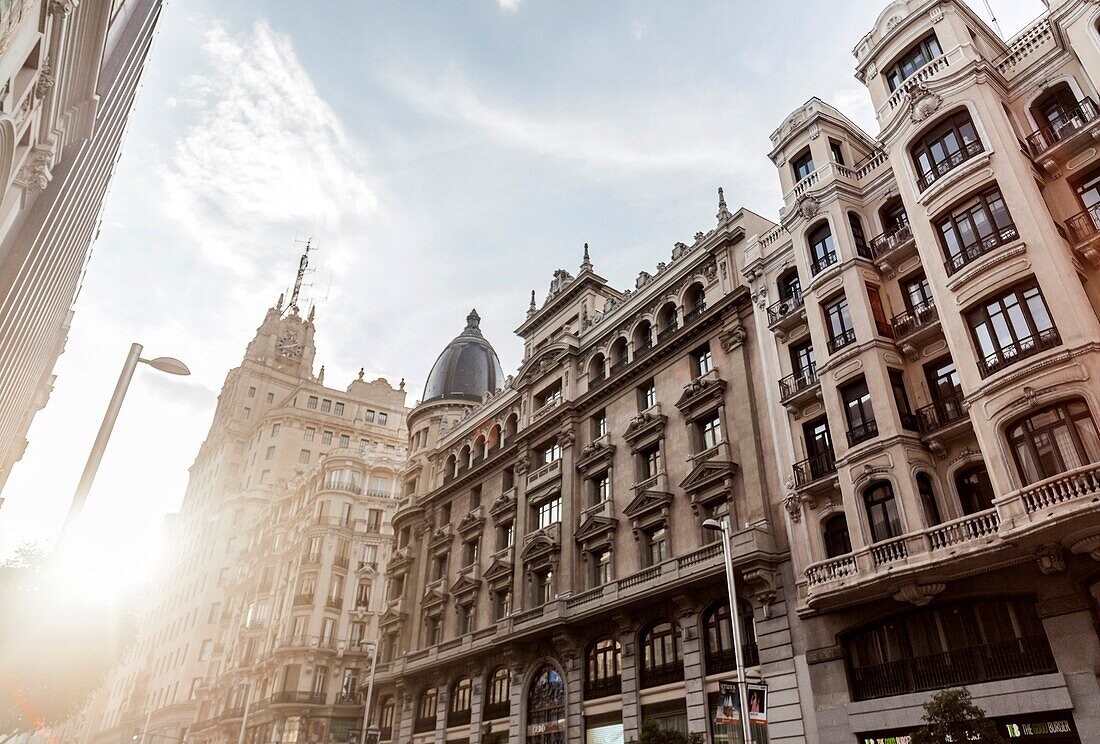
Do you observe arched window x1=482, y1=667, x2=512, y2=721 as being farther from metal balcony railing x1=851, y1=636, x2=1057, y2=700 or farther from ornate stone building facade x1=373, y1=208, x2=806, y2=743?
metal balcony railing x1=851, y1=636, x2=1057, y2=700

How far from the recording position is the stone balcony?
1764cm

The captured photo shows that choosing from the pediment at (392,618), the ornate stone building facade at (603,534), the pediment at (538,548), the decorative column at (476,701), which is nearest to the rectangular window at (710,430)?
the ornate stone building facade at (603,534)

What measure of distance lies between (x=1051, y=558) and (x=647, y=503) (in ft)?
55.1

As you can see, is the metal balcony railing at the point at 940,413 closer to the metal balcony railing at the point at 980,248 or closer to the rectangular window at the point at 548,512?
the metal balcony railing at the point at 980,248

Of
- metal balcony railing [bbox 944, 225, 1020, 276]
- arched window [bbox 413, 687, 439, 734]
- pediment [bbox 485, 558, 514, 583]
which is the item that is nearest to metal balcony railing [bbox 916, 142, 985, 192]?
metal balcony railing [bbox 944, 225, 1020, 276]

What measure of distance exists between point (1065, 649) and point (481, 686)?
2868 centimetres

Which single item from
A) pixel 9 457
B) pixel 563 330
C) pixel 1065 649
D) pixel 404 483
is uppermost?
pixel 563 330

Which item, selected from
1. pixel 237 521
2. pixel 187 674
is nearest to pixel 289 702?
pixel 187 674

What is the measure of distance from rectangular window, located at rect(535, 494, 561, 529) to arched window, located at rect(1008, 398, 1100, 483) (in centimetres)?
2406

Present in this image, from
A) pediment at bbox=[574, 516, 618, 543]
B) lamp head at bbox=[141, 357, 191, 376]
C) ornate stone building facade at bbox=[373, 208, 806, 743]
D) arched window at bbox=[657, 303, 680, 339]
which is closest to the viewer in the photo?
lamp head at bbox=[141, 357, 191, 376]

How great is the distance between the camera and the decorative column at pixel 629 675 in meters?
29.2

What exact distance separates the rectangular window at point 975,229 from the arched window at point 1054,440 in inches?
221

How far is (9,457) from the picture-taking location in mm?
41406

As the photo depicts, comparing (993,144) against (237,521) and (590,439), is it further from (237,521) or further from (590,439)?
(237,521)
